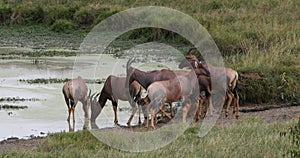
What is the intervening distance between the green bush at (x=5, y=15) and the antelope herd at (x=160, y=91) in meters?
17.1

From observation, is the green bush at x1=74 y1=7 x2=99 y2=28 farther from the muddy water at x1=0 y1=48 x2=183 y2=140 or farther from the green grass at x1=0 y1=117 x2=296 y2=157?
Answer: the green grass at x1=0 y1=117 x2=296 y2=157

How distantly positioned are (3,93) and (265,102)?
5.53 m

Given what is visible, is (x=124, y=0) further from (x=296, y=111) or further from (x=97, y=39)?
(x=296, y=111)

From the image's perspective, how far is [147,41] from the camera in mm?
22688

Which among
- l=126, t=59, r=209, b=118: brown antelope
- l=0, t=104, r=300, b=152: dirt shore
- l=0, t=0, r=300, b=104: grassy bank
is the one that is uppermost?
l=0, t=0, r=300, b=104: grassy bank

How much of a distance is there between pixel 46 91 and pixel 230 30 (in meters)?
7.52

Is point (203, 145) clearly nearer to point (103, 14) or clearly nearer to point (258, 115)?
point (258, 115)

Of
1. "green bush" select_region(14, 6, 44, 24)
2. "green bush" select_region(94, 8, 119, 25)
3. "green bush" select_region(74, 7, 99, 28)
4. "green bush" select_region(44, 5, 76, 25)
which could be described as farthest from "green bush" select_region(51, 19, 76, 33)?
"green bush" select_region(14, 6, 44, 24)

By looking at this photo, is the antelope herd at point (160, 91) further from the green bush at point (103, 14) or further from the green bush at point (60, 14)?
the green bush at point (60, 14)

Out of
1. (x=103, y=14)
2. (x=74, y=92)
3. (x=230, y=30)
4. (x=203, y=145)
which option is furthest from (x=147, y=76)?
(x=103, y=14)

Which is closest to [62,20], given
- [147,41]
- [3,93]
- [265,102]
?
[147,41]

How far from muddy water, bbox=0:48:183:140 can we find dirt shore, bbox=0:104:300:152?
76cm

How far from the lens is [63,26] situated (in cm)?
2695

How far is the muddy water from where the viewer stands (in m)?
12.0
